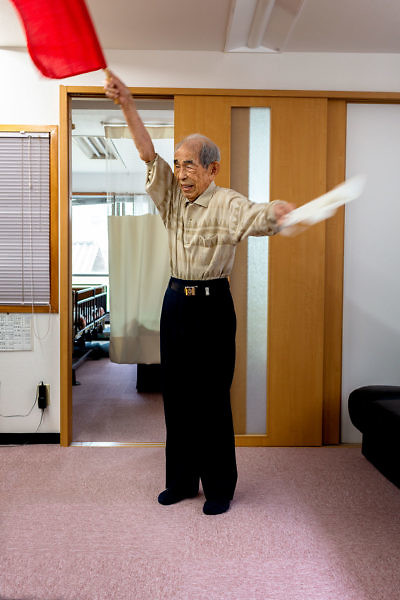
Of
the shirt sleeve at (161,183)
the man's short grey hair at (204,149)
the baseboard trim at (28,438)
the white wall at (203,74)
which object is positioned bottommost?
the baseboard trim at (28,438)

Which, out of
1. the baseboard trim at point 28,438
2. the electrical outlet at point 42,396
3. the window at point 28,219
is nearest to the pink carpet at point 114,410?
the baseboard trim at point 28,438

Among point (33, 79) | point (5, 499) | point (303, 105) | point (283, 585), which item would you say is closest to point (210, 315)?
point (283, 585)

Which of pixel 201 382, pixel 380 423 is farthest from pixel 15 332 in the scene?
pixel 380 423

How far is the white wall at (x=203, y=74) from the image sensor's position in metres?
2.82

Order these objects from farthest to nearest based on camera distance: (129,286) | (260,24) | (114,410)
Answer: (114,410), (129,286), (260,24)

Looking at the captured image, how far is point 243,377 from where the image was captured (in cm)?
293

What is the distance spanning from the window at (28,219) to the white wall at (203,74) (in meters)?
0.13

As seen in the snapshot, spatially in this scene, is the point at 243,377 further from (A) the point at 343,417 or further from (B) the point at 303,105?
(B) the point at 303,105

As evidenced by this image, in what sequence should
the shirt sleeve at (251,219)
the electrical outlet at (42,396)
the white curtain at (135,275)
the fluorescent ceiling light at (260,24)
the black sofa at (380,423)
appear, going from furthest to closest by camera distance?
the white curtain at (135,275) → the electrical outlet at (42,396) → the fluorescent ceiling light at (260,24) → the black sofa at (380,423) → the shirt sleeve at (251,219)

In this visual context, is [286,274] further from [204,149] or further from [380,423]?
[204,149]

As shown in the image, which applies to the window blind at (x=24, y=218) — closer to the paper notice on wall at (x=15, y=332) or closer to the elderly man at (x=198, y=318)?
the paper notice on wall at (x=15, y=332)

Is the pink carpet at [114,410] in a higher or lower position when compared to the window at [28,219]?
lower

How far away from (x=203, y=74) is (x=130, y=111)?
1.24 meters

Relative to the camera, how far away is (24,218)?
9.48 feet
